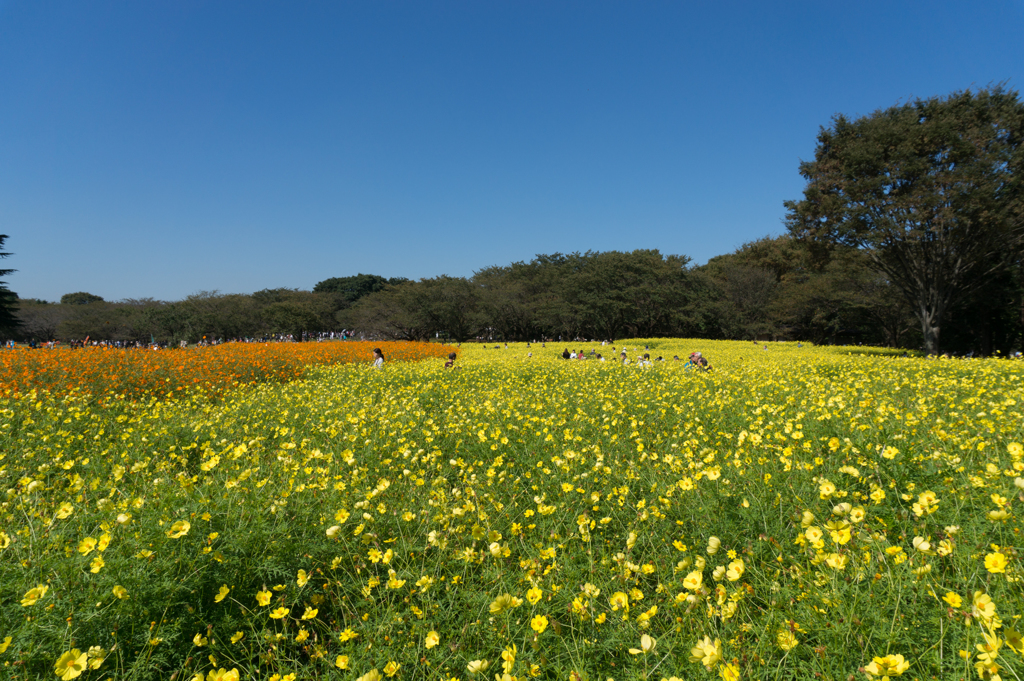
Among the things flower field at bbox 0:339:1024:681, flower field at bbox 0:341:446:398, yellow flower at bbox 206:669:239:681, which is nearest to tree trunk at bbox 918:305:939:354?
flower field at bbox 0:339:1024:681

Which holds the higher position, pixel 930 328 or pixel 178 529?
pixel 930 328

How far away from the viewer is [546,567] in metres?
2.78

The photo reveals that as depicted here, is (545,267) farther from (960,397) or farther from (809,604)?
(809,604)

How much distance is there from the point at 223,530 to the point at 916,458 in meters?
4.53

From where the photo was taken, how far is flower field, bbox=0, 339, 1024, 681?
188 centimetres

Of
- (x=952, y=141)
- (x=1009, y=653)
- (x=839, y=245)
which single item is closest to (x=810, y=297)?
(x=839, y=245)

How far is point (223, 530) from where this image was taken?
255 cm

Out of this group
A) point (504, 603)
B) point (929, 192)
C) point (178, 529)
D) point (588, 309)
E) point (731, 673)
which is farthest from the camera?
point (588, 309)

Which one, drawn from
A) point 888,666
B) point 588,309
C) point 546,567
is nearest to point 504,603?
point 546,567

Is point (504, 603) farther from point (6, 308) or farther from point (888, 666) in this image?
point (6, 308)

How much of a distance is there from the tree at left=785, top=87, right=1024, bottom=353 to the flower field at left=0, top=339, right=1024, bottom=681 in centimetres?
1478

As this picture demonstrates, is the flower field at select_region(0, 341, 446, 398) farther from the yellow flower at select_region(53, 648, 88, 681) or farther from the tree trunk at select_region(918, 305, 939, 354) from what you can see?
the tree trunk at select_region(918, 305, 939, 354)

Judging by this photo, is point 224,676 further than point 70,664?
Yes

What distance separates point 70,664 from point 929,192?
21.3 metres
